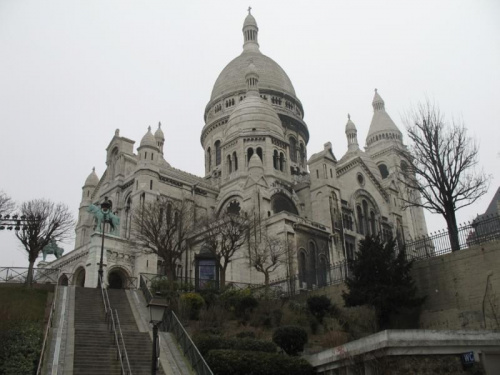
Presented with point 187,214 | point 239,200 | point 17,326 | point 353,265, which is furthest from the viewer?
point 239,200

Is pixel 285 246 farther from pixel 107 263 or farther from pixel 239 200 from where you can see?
pixel 107 263

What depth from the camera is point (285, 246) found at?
4175 centimetres

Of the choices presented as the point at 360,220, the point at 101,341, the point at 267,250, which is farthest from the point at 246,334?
the point at 360,220

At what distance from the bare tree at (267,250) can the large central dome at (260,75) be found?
3491cm

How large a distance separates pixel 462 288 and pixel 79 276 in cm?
2955

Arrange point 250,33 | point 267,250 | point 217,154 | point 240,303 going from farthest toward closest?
1. point 250,33
2. point 217,154
3. point 267,250
4. point 240,303

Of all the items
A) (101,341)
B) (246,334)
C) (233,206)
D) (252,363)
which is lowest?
(252,363)

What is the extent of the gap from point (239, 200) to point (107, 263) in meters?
14.5

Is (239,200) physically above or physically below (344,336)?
above

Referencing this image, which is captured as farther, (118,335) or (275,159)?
(275,159)

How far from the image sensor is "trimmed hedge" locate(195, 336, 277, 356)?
21.0 meters

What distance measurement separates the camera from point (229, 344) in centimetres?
2114

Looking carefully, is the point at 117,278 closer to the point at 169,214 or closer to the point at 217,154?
the point at 169,214

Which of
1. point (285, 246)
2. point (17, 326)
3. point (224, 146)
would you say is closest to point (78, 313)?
point (17, 326)
